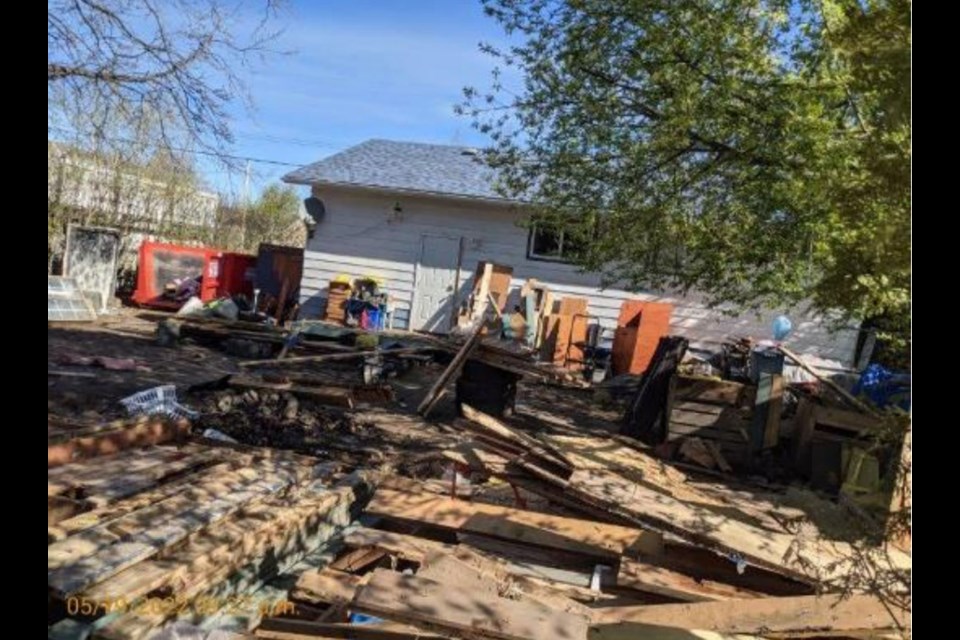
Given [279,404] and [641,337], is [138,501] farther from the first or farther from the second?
[641,337]

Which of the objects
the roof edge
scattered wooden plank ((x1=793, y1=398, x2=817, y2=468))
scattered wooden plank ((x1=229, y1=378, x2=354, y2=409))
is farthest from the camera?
the roof edge

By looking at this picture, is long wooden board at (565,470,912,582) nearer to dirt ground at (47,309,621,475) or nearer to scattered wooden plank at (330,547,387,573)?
scattered wooden plank at (330,547,387,573)

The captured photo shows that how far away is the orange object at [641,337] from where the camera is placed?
14375 millimetres

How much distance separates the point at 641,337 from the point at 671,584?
10352 mm

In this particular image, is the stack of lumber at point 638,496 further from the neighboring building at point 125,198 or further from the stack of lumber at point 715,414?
the neighboring building at point 125,198

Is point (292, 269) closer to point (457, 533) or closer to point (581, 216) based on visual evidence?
point (581, 216)

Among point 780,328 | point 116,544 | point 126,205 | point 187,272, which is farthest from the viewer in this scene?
point 126,205

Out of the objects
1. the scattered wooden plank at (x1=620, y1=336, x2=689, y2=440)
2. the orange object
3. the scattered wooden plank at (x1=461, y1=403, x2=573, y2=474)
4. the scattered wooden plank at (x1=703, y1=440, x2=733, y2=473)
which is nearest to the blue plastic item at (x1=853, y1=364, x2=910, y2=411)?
the scattered wooden plank at (x1=703, y1=440, x2=733, y2=473)

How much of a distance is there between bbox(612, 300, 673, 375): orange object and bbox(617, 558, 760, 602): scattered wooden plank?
31.9 feet

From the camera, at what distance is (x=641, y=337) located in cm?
1434

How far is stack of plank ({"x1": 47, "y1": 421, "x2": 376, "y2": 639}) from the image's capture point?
3404 millimetres
